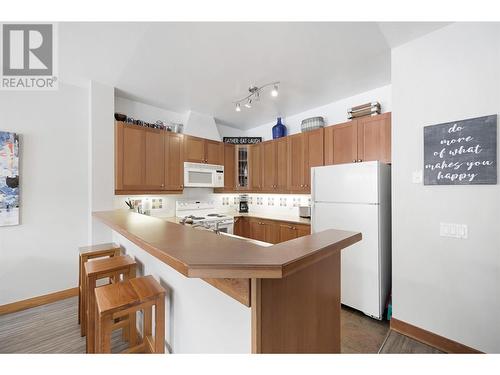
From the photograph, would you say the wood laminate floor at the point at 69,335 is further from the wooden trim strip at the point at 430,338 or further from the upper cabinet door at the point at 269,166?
the upper cabinet door at the point at 269,166

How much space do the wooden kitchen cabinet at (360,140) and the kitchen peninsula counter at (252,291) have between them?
5.93 feet

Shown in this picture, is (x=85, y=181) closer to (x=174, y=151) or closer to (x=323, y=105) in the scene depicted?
(x=174, y=151)

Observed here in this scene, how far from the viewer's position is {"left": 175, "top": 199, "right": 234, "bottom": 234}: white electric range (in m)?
3.44

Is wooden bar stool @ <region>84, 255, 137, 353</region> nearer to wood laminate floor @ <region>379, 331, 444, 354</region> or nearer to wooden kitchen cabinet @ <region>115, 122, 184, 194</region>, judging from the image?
wooden kitchen cabinet @ <region>115, 122, 184, 194</region>

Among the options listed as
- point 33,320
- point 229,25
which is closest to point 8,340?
point 33,320

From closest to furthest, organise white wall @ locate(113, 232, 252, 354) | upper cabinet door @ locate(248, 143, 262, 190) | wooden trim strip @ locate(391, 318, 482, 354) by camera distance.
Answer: white wall @ locate(113, 232, 252, 354) → wooden trim strip @ locate(391, 318, 482, 354) → upper cabinet door @ locate(248, 143, 262, 190)

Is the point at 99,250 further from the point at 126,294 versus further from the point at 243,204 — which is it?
the point at 243,204

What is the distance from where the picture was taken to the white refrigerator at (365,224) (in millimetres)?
2166

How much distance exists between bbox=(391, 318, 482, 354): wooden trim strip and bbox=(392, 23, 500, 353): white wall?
0.13 feet

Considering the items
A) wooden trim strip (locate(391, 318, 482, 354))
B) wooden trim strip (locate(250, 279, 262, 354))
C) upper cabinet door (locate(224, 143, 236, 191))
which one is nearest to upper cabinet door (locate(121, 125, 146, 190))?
upper cabinet door (locate(224, 143, 236, 191))

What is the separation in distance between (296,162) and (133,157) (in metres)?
2.43

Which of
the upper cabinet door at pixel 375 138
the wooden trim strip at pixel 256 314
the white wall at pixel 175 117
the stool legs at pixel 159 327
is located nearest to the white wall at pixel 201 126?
the white wall at pixel 175 117

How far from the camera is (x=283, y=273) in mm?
693

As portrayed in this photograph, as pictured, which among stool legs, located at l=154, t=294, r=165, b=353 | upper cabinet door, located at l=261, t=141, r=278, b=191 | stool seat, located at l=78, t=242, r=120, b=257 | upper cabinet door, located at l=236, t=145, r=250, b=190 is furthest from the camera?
upper cabinet door, located at l=236, t=145, r=250, b=190
